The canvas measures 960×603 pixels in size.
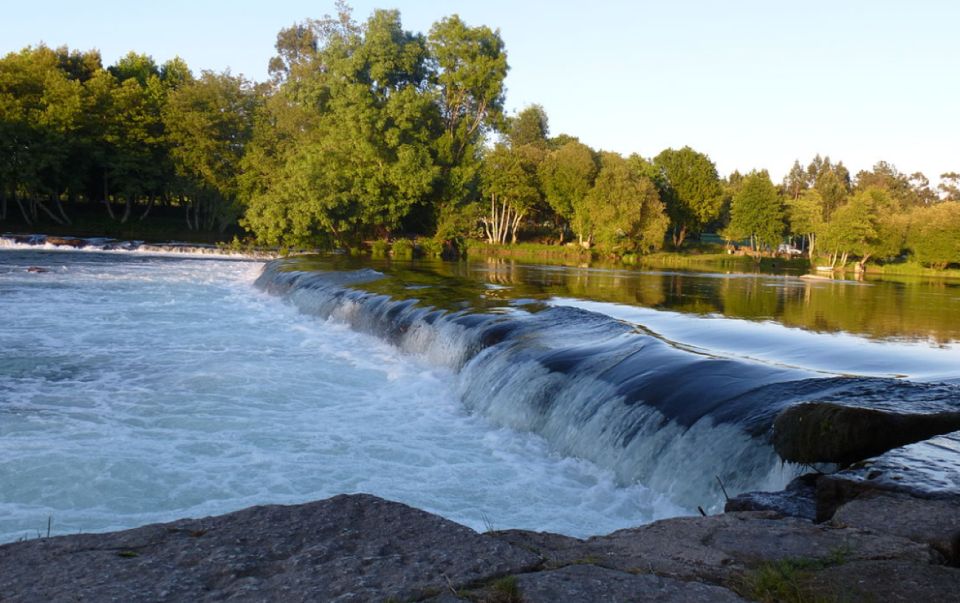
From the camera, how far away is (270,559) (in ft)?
11.8

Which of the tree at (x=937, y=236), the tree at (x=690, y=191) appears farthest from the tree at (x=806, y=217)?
the tree at (x=937, y=236)

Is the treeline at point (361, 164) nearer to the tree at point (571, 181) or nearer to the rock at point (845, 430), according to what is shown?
the tree at point (571, 181)

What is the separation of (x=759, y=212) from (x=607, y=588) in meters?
71.7

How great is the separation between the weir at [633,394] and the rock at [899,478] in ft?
2.48

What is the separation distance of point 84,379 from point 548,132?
10344 centimetres

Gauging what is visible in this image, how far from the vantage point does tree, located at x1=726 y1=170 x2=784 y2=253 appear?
69.3 meters

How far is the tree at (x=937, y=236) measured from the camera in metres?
56.4

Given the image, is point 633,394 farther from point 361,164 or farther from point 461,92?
point 461,92

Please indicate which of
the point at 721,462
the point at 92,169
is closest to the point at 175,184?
the point at 92,169

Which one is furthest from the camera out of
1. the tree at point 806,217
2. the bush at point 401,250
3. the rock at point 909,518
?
the tree at point 806,217

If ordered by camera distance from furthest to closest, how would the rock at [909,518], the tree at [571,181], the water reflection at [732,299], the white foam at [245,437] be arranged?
1. the tree at [571,181]
2. the water reflection at [732,299]
3. the white foam at [245,437]
4. the rock at [909,518]

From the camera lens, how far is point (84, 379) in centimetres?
1219

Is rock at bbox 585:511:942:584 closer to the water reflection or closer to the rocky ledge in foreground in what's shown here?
the rocky ledge in foreground

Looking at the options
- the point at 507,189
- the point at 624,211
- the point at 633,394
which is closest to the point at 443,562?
the point at 633,394
